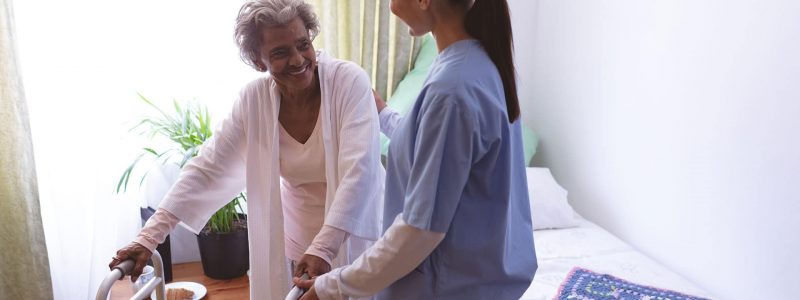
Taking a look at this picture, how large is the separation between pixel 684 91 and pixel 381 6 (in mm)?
1280

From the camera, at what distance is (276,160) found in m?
1.29

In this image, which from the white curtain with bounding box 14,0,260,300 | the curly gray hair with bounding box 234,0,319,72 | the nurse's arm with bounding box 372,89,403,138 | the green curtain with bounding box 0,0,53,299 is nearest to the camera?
the curly gray hair with bounding box 234,0,319,72

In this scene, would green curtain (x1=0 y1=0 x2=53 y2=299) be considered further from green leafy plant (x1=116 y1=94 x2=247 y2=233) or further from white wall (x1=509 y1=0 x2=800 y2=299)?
white wall (x1=509 y1=0 x2=800 y2=299)

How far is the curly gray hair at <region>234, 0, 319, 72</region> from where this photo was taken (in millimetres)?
1185

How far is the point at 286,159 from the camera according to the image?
132 cm

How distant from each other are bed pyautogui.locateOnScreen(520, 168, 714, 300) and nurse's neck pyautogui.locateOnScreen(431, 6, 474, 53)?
113 centimetres

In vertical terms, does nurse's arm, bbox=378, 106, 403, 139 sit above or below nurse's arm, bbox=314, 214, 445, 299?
above

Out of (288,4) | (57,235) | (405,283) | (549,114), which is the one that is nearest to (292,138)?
(288,4)

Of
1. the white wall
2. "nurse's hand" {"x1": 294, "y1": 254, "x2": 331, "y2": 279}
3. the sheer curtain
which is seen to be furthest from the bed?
the sheer curtain

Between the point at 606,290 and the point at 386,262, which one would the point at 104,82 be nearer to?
the point at 386,262

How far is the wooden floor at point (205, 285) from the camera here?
236cm

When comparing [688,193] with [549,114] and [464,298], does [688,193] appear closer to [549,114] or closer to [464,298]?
[549,114]

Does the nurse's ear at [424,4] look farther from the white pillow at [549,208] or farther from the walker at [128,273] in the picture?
the white pillow at [549,208]

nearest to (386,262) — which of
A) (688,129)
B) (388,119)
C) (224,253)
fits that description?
(388,119)
